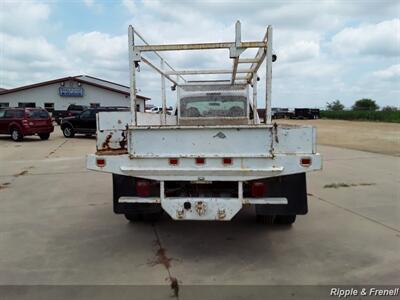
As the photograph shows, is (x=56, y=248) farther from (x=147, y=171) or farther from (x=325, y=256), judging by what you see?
(x=325, y=256)

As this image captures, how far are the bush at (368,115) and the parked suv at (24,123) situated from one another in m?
45.2

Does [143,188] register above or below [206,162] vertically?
below

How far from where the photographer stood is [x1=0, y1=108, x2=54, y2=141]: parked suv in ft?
74.2

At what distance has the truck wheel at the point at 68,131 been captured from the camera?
25.2 metres

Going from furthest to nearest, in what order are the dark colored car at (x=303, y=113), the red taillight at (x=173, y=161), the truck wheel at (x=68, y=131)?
1. the dark colored car at (x=303, y=113)
2. the truck wheel at (x=68, y=131)
3. the red taillight at (x=173, y=161)

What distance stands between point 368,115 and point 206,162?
6171 centimetres

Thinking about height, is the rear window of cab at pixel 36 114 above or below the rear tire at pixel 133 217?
above

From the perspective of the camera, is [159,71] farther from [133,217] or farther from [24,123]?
[24,123]

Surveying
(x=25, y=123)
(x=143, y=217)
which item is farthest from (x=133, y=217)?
(x=25, y=123)

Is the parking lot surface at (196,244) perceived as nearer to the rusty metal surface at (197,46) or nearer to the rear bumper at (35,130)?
the rusty metal surface at (197,46)

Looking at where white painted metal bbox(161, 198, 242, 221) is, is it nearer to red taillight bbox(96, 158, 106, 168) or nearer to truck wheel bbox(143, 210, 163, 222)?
red taillight bbox(96, 158, 106, 168)

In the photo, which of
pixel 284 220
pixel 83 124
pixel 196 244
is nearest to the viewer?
pixel 196 244

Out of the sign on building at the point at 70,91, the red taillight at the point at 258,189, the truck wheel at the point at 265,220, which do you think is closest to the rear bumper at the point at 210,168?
the red taillight at the point at 258,189

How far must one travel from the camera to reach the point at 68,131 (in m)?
25.3
